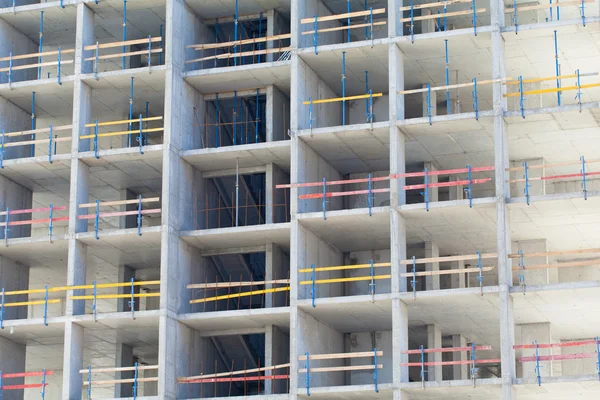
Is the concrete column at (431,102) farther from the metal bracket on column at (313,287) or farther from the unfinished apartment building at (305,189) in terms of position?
the metal bracket on column at (313,287)

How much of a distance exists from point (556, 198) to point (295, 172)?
8074 millimetres

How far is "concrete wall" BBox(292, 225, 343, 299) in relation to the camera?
4294 cm

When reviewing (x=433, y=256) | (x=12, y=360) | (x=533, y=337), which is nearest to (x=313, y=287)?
(x=433, y=256)

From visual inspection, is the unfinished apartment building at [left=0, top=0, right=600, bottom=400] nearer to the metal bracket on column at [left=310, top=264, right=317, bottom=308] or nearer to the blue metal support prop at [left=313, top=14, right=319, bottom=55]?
the metal bracket on column at [left=310, top=264, right=317, bottom=308]

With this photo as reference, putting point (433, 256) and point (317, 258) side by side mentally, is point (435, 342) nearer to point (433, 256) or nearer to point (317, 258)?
point (433, 256)

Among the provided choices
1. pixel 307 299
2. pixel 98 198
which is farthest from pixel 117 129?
pixel 307 299

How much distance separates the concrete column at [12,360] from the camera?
46.2 metres

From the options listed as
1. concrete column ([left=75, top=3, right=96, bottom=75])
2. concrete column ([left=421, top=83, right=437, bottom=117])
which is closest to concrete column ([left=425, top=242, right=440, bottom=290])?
concrete column ([left=421, top=83, right=437, bottom=117])

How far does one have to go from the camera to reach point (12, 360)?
153ft

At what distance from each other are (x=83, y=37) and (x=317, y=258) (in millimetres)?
10889

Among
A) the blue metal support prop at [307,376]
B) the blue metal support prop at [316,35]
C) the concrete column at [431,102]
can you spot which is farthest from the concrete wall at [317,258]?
the blue metal support prop at [316,35]

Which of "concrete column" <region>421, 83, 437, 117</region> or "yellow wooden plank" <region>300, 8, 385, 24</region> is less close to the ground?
"yellow wooden plank" <region>300, 8, 385, 24</region>

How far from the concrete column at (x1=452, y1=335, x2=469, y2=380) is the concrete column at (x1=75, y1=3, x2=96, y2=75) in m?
15.5

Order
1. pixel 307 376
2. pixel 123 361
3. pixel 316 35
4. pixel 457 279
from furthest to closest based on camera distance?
1. pixel 123 361
2. pixel 457 279
3. pixel 316 35
4. pixel 307 376
